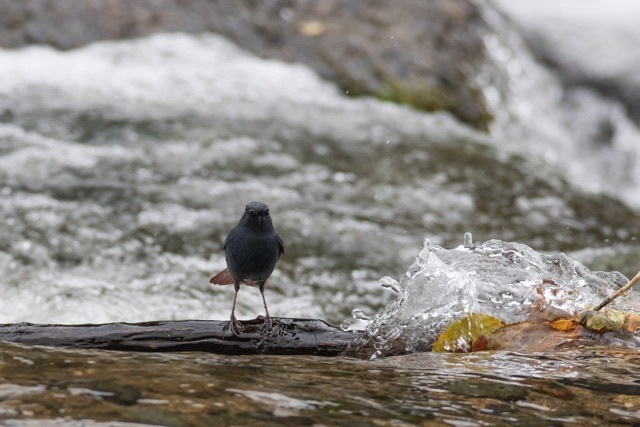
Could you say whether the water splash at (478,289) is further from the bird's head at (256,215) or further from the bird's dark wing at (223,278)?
the bird's dark wing at (223,278)

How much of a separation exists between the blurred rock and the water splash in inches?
228

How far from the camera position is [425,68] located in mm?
10086

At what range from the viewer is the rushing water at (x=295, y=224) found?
115 inches

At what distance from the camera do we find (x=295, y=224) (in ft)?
23.6

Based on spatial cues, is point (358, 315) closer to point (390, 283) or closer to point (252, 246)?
point (390, 283)

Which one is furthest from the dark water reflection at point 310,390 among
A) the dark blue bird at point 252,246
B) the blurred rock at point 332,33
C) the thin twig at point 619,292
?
the blurred rock at point 332,33

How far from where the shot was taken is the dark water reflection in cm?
267

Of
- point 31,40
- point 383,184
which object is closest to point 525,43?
point 383,184

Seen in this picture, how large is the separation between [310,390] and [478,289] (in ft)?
4.49

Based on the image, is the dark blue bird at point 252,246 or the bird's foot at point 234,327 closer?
the bird's foot at point 234,327

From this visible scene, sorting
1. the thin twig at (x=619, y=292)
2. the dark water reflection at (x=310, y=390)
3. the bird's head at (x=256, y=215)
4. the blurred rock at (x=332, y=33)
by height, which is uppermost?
the blurred rock at (x=332, y=33)

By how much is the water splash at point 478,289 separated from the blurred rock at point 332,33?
5790mm

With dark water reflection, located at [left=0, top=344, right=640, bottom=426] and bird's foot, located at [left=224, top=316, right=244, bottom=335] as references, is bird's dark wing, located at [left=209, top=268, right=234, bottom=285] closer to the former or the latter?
bird's foot, located at [left=224, top=316, right=244, bottom=335]

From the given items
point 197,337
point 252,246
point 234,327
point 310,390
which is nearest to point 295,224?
point 252,246
